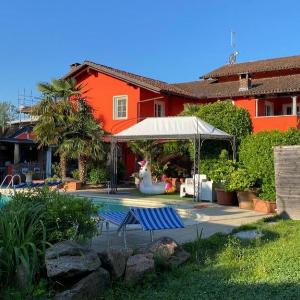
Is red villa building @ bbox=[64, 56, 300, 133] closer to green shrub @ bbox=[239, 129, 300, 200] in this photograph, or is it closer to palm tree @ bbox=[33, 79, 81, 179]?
palm tree @ bbox=[33, 79, 81, 179]

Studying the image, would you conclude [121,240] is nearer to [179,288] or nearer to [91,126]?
[179,288]

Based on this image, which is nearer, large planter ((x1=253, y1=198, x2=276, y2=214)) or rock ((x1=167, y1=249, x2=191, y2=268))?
rock ((x1=167, y1=249, x2=191, y2=268))

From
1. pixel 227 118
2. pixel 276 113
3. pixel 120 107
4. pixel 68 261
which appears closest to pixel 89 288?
pixel 68 261

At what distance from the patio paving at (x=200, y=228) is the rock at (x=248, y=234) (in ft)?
1.80

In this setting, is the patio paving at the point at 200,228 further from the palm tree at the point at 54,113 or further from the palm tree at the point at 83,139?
the palm tree at the point at 54,113

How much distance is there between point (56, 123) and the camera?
21.3 metres

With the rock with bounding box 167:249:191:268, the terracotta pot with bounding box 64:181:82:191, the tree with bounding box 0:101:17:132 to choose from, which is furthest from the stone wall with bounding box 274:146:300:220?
the tree with bounding box 0:101:17:132

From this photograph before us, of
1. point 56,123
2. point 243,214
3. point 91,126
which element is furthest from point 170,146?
point 243,214

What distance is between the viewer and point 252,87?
27.4 meters

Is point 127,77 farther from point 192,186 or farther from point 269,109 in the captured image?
point 192,186

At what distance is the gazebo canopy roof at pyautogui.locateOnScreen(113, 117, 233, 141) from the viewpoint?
55.7 ft

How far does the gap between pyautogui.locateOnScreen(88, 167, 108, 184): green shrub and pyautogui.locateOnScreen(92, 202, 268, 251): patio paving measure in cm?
827

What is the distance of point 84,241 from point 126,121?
65.9 feet

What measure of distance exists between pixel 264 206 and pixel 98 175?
33.9 ft
